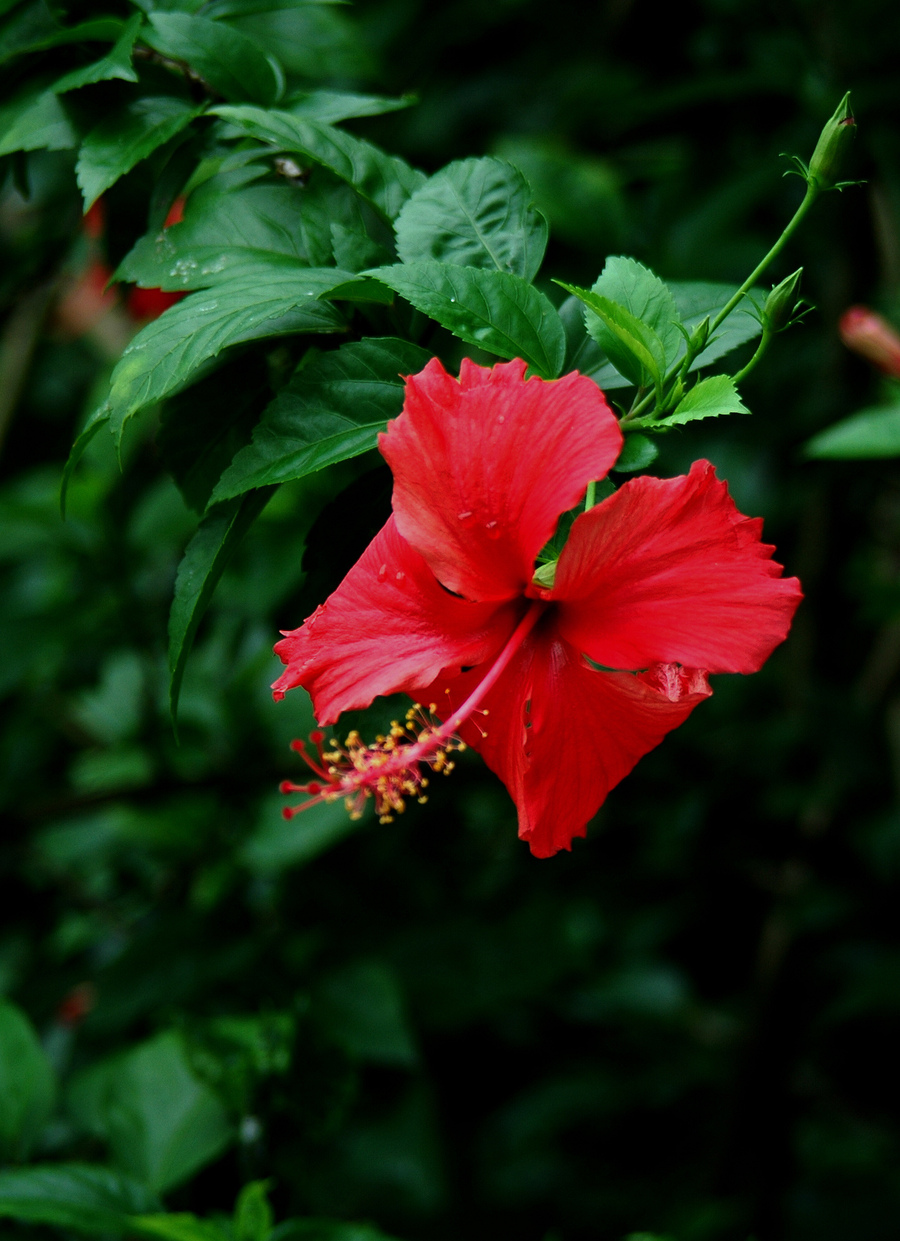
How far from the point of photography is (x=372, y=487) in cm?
90

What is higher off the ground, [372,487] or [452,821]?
[372,487]

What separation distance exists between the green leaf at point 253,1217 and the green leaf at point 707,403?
0.85m

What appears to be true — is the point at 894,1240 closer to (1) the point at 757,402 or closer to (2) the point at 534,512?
(1) the point at 757,402

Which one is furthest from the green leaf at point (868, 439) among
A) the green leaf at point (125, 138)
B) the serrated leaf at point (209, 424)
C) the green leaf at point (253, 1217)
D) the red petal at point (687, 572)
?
the green leaf at point (253, 1217)

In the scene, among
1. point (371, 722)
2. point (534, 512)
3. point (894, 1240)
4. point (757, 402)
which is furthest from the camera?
point (757, 402)

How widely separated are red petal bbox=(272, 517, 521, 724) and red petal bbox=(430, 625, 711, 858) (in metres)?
0.05

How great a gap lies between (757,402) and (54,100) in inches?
61.9

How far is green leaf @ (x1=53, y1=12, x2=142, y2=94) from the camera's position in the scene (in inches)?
37.0

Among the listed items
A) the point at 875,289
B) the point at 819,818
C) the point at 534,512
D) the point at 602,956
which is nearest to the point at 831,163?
the point at 534,512

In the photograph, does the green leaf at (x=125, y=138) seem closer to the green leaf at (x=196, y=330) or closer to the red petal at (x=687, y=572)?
the green leaf at (x=196, y=330)

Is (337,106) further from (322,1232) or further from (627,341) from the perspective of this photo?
(322,1232)

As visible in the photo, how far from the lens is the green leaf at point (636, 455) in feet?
2.56

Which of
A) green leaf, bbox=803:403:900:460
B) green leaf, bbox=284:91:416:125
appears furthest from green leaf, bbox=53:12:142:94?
green leaf, bbox=803:403:900:460

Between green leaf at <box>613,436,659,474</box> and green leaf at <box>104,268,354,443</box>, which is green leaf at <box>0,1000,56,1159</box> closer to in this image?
green leaf at <box>104,268,354,443</box>
